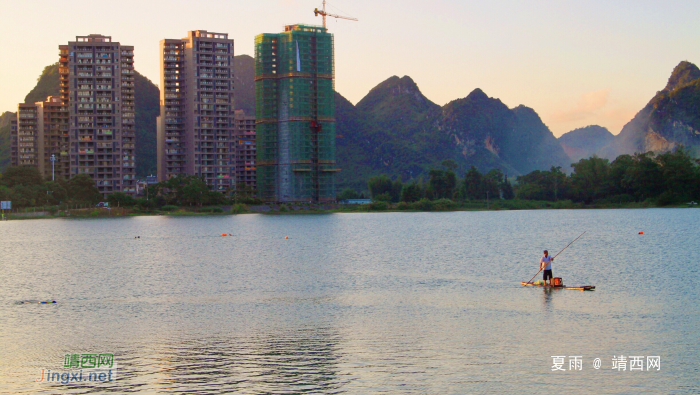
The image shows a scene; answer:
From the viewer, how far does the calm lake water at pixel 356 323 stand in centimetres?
2422

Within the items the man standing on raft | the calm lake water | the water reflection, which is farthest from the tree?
the water reflection

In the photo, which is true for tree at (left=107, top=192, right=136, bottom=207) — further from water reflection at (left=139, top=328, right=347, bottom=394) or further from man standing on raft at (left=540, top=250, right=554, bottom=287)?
water reflection at (left=139, top=328, right=347, bottom=394)

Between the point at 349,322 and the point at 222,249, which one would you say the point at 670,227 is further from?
the point at 349,322

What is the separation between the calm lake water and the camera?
24219 mm

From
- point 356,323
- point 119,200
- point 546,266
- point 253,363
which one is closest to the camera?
point 253,363

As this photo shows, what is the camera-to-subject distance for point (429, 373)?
24.8m

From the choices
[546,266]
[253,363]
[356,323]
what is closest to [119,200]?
[546,266]

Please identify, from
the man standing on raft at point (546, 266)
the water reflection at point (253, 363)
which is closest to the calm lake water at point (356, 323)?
the water reflection at point (253, 363)

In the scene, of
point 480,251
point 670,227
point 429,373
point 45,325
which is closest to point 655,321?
point 429,373

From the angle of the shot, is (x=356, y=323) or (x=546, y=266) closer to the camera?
(x=356, y=323)

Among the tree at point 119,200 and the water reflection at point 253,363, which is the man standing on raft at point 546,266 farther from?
the tree at point 119,200

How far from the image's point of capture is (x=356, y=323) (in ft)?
114

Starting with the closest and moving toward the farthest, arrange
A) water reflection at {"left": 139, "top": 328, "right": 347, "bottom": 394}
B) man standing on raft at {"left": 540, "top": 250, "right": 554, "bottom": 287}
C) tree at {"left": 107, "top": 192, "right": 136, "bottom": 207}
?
water reflection at {"left": 139, "top": 328, "right": 347, "bottom": 394} < man standing on raft at {"left": 540, "top": 250, "right": 554, "bottom": 287} < tree at {"left": 107, "top": 192, "right": 136, "bottom": 207}

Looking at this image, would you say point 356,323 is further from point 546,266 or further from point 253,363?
point 546,266
